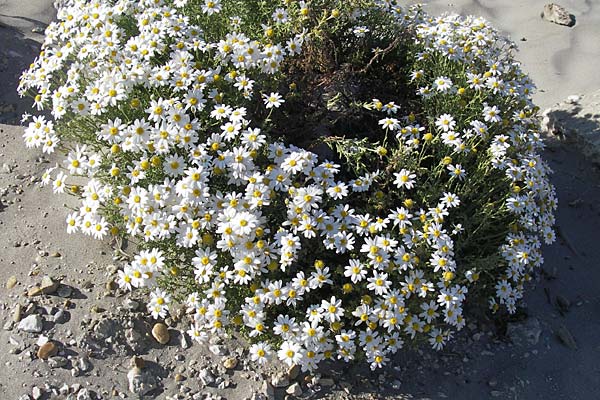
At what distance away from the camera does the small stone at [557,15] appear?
22.1ft

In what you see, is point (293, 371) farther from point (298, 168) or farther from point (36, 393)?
point (36, 393)

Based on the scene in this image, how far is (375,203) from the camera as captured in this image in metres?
3.54

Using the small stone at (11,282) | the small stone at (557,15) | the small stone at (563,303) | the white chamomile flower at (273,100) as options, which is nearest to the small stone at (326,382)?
the white chamomile flower at (273,100)

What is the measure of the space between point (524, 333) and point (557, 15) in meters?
4.08

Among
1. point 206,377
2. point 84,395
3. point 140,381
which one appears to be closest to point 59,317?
point 84,395

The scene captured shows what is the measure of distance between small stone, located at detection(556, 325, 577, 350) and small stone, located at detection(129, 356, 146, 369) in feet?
8.14

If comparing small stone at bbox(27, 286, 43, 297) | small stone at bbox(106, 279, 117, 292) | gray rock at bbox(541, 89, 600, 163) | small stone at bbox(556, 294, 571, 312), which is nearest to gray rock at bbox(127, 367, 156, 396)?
small stone at bbox(106, 279, 117, 292)

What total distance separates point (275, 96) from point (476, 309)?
1789mm

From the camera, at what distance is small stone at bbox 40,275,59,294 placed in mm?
3807

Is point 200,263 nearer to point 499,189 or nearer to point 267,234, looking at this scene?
point 267,234

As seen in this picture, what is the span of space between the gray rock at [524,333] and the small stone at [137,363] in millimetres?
2148

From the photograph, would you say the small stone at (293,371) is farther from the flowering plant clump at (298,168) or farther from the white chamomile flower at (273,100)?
the white chamomile flower at (273,100)

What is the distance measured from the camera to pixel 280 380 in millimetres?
3564

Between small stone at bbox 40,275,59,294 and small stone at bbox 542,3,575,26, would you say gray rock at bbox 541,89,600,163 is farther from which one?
small stone at bbox 40,275,59,294
